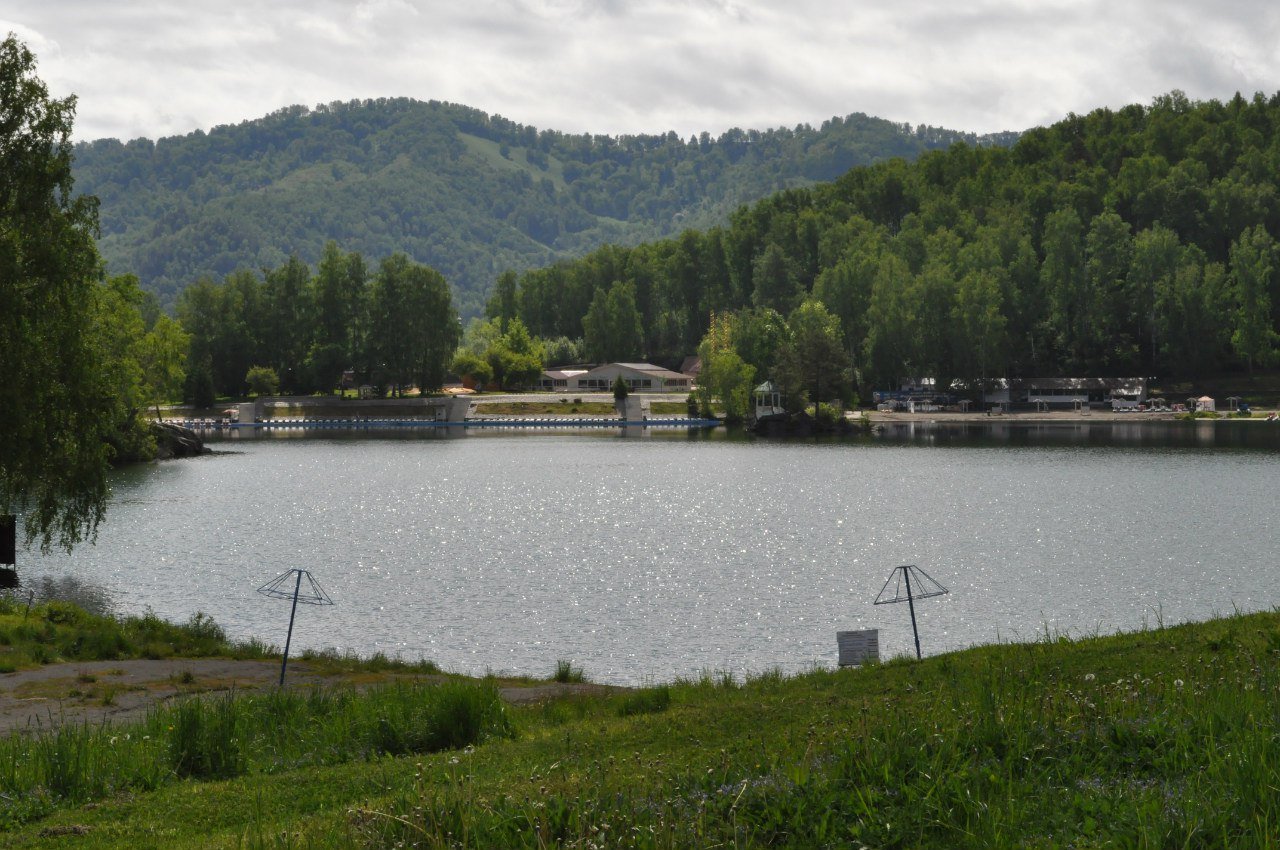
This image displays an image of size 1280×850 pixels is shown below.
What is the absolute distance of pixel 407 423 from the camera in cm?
14162

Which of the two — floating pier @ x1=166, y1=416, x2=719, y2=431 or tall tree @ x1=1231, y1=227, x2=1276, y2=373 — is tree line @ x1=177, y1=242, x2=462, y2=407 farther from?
tall tree @ x1=1231, y1=227, x2=1276, y2=373

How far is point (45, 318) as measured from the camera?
26.7m

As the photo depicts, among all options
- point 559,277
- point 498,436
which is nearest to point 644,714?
point 498,436

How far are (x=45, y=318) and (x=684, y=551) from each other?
22.5 m

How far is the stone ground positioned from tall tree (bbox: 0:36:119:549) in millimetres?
8792

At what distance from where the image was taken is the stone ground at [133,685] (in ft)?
51.1

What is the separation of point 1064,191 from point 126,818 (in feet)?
523

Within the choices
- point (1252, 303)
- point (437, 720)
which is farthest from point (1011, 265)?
point (437, 720)

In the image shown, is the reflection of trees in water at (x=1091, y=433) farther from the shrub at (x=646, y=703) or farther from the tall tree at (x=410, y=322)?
the shrub at (x=646, y=703)

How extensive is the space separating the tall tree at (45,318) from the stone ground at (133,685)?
8792 mm

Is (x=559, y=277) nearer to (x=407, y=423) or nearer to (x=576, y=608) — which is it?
(x=407, y=423)

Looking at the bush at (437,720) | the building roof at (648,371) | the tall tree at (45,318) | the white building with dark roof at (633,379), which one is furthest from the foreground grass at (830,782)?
the building roof at (648,371)

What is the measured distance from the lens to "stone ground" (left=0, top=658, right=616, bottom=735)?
15570 mm

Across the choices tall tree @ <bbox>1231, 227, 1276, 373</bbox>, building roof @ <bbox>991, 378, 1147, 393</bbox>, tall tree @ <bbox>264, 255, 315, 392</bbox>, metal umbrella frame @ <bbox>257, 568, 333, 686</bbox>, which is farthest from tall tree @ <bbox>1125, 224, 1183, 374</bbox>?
metal umbrella frame @ <bbox>257, 568, 333, 686</bbox>
